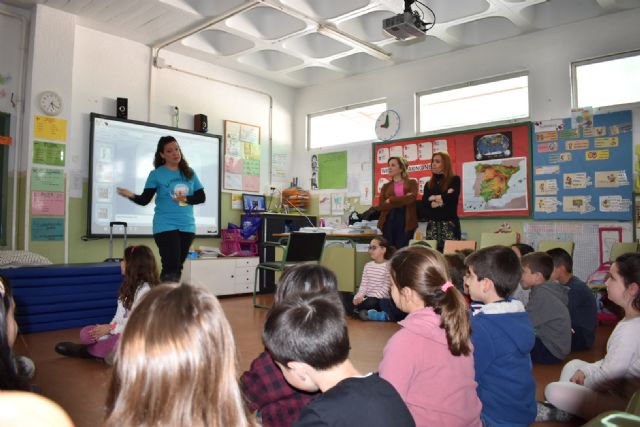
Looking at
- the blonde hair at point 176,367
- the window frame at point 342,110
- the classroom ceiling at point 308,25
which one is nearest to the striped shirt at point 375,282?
the window frame at point 342,110

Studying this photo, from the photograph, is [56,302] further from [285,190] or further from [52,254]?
[285,190]

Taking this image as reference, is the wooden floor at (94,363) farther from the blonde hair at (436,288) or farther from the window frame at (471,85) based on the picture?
the window frame at (471,85)

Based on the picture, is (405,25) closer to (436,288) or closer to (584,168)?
(584,168)

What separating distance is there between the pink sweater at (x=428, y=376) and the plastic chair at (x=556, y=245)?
357 cm

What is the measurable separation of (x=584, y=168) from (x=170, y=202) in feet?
12.6

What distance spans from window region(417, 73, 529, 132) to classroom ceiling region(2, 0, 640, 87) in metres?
0.47

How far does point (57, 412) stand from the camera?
1.45 feet

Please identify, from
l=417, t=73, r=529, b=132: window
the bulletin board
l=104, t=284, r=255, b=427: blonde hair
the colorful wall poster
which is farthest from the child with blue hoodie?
the colorful wall poster

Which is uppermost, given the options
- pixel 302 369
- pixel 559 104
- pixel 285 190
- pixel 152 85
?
pixel 152 85

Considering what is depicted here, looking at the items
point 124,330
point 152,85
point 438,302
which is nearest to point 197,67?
point 152,85

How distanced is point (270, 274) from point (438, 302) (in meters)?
4.86

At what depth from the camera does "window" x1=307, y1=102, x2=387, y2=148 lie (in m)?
6.37

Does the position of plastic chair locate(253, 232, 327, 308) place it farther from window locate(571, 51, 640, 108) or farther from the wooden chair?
window locate(571, 51, 640, 108)

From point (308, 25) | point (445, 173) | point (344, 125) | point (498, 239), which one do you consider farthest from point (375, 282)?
point (344, 125)
